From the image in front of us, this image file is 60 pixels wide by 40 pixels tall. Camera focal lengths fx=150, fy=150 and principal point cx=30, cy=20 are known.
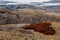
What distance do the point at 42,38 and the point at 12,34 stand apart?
44 centimetres

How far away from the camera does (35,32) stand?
7.68ft

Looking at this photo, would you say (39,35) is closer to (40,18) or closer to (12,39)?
(12,39)

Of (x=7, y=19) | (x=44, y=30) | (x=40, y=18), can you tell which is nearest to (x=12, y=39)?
(x=44, y=30)

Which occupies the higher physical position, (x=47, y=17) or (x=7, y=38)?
(x=7, y=38)

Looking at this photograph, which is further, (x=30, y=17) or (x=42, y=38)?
(x=30, y=17)

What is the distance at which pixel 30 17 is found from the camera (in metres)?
3.35

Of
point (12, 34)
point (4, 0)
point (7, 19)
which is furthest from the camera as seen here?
point (4, 0)

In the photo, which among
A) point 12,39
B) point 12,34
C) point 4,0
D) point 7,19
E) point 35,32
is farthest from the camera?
point 4,0

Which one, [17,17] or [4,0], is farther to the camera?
Result: [4,0]

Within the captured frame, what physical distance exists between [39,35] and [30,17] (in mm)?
1168

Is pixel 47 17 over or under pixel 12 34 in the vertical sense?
under

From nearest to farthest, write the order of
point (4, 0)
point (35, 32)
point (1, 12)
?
point (35, 32) < point (1, 12) < point (4, 0)

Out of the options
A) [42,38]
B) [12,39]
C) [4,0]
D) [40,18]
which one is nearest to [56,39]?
[42,38]

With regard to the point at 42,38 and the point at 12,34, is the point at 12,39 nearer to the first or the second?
the point at 12,34
